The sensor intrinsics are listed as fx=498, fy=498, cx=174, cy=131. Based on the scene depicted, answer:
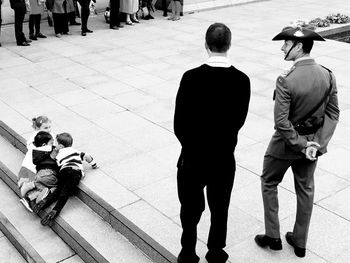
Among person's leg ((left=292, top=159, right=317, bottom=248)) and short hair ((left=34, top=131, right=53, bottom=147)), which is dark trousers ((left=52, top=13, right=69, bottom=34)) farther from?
person's leg ((left=292, top=159, right=317, bottom=248))

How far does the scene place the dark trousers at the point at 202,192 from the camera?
370 cm

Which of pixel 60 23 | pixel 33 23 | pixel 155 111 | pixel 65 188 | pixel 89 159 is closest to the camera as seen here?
pixel 65 188

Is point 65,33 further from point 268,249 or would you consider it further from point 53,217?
point 268,249

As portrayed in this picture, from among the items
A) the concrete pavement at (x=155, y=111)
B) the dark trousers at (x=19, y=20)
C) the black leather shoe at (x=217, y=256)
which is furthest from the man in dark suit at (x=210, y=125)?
the dark trousers at (x=19, y=20)

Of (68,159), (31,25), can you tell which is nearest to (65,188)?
(68,159)

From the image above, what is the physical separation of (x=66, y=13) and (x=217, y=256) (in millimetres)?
9528

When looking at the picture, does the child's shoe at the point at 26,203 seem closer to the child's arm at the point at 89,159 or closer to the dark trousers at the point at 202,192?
the child's arm at the point at 89,159

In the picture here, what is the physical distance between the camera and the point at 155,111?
767 centimetres

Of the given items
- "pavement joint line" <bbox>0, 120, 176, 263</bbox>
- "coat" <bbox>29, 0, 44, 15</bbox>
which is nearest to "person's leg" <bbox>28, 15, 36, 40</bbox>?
"coat" <bbox>29, 0, 44, 15</bbox>

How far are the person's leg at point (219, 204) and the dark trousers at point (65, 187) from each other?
1924 mm

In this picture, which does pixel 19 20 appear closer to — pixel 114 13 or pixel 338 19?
pixel 114 13

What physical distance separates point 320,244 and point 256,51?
6.98 meters

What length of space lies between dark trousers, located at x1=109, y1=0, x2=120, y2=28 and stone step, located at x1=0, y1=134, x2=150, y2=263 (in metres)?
7.70

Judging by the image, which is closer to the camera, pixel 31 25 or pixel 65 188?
pixel 65 188
